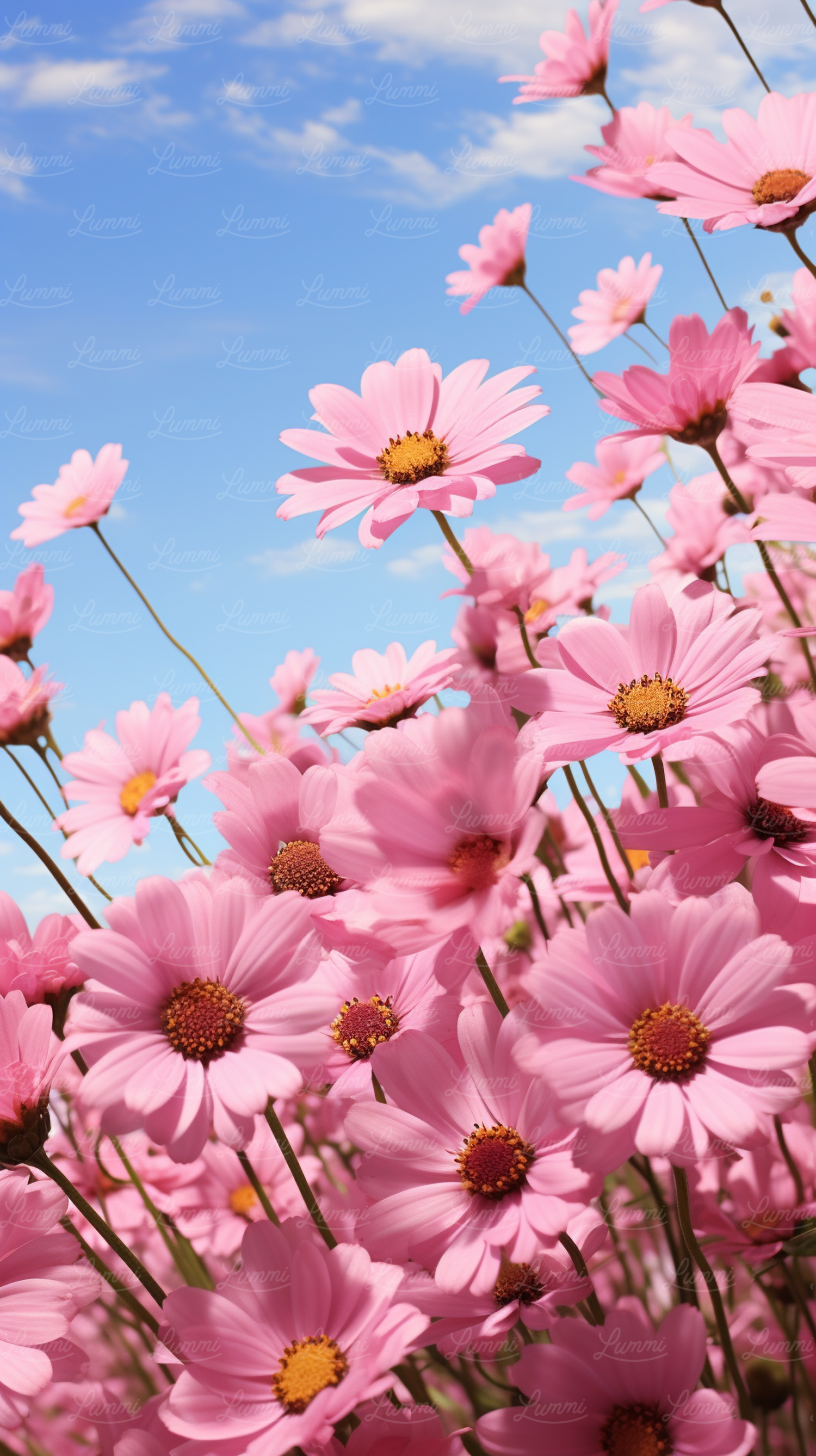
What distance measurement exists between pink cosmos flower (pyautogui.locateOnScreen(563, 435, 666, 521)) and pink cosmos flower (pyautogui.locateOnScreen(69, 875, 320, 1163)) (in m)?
1.05

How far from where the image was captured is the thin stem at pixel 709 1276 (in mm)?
441

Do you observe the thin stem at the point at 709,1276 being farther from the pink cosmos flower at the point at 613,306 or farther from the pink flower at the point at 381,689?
the pink cosmos flower at the point at 613,306

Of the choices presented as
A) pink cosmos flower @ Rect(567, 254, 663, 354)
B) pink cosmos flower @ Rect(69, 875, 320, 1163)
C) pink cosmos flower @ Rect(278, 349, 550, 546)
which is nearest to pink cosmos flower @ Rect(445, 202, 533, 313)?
pink cosmos flower @ Rect(567, 254, 663, 354)

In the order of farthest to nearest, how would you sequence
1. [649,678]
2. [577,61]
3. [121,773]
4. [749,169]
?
[577,61] → [121,773] → [749,169] → [649,678]

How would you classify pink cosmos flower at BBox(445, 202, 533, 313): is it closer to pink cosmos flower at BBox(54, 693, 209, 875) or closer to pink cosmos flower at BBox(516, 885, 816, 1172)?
pink cosmos flower at BBox(54, 693, 209, 875)

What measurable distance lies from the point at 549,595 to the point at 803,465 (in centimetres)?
68

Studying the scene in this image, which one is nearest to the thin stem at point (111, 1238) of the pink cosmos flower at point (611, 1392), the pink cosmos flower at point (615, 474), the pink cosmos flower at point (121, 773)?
the pink cosmos flower at point (611, 1392)

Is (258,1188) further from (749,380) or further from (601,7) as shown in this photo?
(601,7)

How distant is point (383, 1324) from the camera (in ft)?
1.42

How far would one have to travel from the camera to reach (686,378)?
28.3 inches

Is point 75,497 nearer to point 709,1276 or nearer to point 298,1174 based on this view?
point 298,1174

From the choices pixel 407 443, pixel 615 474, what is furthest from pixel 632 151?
pixel 407 443

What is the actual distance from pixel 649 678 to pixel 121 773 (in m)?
0.63

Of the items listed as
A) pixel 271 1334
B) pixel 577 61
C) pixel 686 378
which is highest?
pixel 577 61
